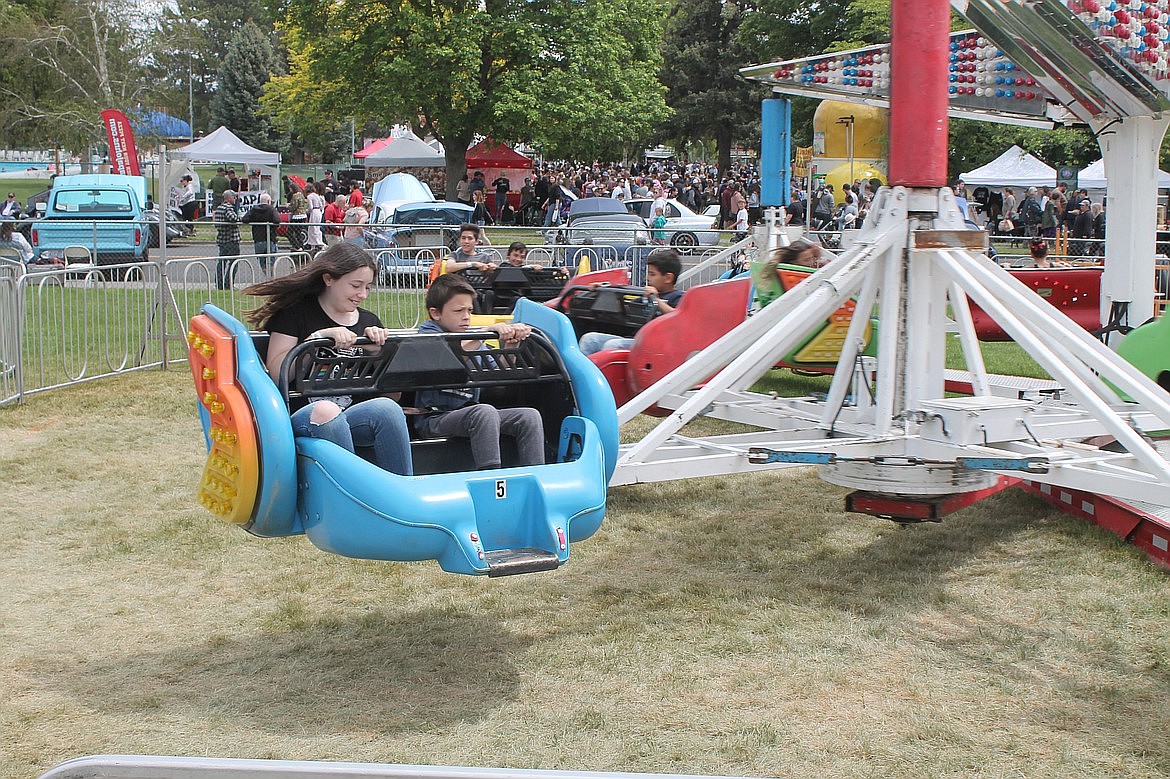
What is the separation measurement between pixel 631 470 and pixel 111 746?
2506mm

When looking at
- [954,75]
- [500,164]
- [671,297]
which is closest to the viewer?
[671,297]

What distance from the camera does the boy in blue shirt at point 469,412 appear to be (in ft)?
15.9

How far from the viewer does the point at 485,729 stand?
14.2ft

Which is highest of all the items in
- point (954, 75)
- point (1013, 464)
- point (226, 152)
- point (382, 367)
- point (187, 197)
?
point (226, 152)

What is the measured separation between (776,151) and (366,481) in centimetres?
866

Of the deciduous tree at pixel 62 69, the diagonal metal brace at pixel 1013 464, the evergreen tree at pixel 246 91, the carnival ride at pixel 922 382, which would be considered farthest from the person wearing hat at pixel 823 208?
the evergreen tree at pixel 246 91

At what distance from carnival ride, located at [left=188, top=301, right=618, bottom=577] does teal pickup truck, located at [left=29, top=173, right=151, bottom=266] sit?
58.2 feet

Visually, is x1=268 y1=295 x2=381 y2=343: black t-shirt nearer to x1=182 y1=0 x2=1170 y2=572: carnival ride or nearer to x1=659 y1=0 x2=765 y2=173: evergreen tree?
x1=182 y1=0 x2=1170 y2=572: carnival ride

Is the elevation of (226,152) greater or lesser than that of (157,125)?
lesser

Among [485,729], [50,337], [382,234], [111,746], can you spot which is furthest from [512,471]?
[382,234]

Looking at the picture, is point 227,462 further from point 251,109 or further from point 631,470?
point 251,109

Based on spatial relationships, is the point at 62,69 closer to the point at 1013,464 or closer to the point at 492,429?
the point at 492,429

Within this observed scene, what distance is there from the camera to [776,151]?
1209cm

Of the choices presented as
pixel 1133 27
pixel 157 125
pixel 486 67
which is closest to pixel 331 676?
pixel 1133 27
